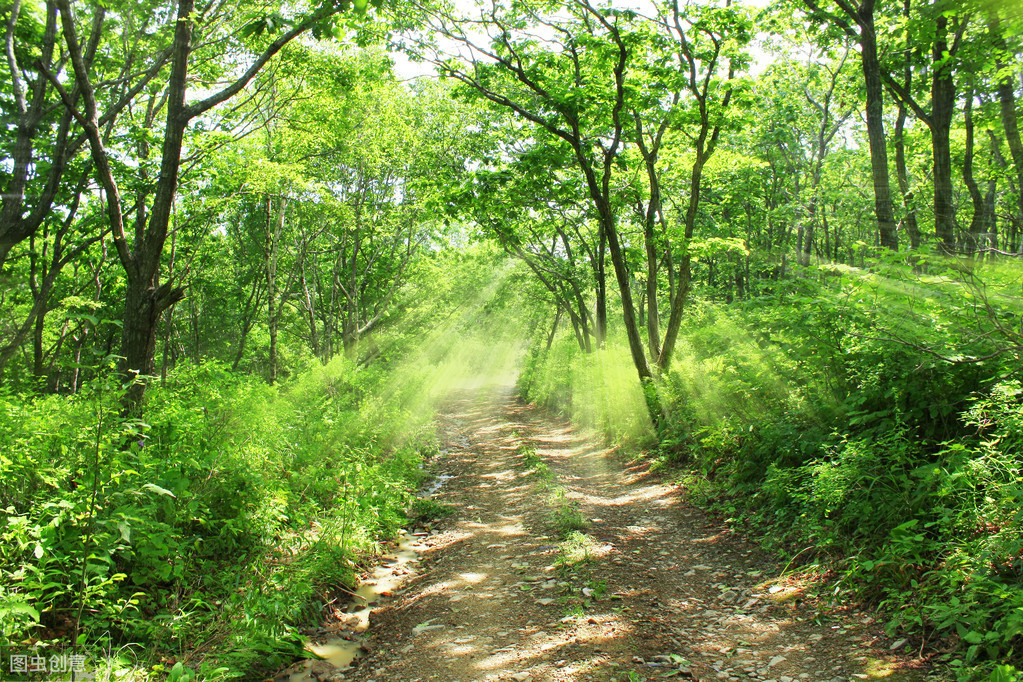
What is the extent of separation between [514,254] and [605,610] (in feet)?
63.9

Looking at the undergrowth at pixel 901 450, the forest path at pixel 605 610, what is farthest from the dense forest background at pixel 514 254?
the forest path at pixel 605 610

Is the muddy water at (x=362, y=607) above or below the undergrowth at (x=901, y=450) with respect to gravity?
below

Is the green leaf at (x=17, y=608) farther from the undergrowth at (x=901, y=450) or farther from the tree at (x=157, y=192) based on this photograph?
the undergrowth at (x=901, y=450)

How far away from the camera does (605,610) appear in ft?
15.5

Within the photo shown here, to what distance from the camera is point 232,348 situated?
29141 mm

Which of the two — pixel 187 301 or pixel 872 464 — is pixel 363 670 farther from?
pixel 187 301

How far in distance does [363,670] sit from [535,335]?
128 ft

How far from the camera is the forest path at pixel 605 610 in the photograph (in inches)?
154

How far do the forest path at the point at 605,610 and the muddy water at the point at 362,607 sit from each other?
0.41 ft

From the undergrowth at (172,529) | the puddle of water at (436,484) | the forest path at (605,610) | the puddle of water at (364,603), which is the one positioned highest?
the undergrowth at (172,529)

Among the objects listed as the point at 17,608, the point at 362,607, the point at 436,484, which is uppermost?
the point at 17,608

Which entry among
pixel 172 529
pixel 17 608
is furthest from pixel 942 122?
pixel 17 608

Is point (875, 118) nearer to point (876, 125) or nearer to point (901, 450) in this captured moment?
point (876, 125)

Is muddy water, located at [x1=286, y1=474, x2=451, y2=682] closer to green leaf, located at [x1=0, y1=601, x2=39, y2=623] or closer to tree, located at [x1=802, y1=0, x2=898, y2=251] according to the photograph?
green leaf, located at [x1=0, y1=601, x2=39, y2=623]
